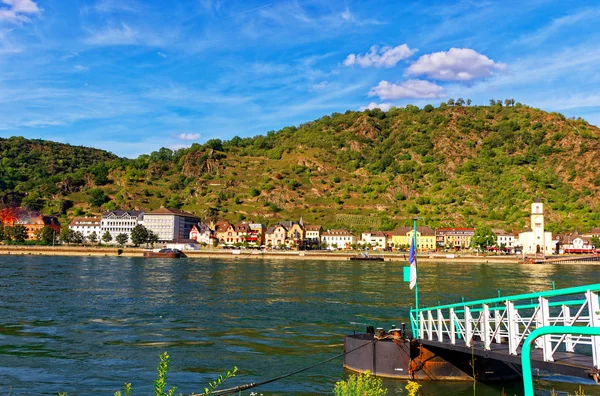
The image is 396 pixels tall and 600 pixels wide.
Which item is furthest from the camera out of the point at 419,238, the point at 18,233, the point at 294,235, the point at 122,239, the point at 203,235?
the point at 203,235

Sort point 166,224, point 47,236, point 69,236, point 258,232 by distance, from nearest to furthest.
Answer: point 47,236
point 69,236
point 258,232
point 166,224

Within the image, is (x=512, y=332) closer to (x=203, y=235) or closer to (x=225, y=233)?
(x=225, y=233)

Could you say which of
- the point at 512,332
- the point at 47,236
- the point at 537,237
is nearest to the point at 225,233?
the point at 47,236

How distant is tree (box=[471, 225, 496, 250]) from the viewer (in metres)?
148

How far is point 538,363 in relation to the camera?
12430mm

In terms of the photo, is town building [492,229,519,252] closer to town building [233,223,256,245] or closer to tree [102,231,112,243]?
town building [233,223,256,245]

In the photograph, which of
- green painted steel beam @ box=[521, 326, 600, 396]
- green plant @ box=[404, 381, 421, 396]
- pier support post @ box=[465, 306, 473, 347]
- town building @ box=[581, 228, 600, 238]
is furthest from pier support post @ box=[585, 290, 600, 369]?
town building @ box=[581, 228, 600, 238]

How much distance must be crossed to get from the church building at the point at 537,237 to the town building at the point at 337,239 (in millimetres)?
51689

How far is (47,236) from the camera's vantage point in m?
167

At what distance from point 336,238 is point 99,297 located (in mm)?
134654

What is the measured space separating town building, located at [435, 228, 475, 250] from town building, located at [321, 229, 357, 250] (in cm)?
2683

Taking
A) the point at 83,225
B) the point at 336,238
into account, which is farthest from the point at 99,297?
the point at 83,225

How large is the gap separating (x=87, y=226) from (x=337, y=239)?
87671mm

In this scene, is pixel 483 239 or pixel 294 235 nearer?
pixel 483 239
